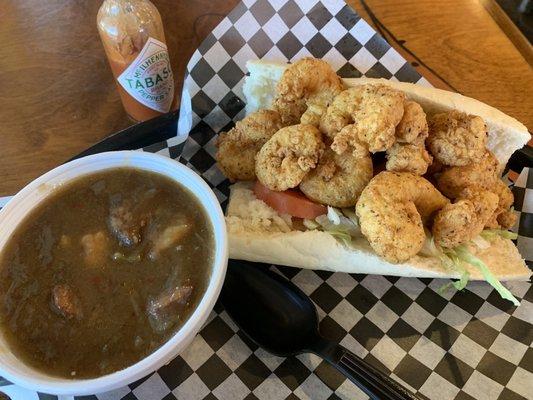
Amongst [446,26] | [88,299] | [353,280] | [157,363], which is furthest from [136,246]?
[446,26]

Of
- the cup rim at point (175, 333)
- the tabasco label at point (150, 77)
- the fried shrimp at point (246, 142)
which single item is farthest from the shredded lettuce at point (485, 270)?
the tabasco label at point (150, 77)

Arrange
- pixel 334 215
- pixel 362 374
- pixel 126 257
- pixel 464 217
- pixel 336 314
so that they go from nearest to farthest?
pixel 126 257 < pixel 362 374 < pixel 464 217 < pixel 334 215 < pixel 336 314

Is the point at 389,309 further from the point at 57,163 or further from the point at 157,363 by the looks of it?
the point at 57,163

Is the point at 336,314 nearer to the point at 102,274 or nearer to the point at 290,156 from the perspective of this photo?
the point at 290,156

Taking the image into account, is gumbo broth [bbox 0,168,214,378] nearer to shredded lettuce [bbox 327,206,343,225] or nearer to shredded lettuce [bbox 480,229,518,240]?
shredded lettuce [bbox 327,206,343,225]

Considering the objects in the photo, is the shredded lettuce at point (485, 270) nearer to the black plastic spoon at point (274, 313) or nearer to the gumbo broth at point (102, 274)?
the black plastic spoon at point (274, 313)

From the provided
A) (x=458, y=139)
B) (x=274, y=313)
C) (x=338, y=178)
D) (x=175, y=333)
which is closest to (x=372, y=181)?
(x=338, y=178)
